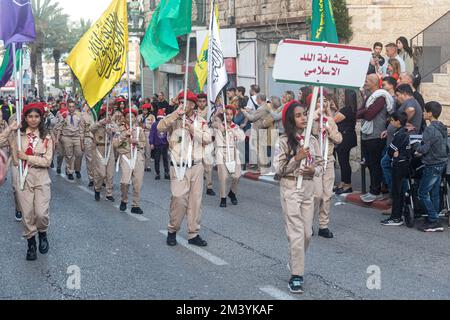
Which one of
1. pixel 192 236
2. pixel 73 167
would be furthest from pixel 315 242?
pixel 73 167

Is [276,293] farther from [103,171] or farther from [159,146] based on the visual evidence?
[159,146]

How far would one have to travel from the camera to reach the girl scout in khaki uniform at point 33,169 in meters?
8.91

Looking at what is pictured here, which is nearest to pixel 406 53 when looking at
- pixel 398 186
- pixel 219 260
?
pixel 398 186

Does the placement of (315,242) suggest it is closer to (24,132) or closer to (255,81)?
(24,132)

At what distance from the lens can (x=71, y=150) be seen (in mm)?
17641

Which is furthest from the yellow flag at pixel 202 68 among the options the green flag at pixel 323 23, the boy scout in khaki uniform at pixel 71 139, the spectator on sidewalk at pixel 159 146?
the green flag at pixel 323 23

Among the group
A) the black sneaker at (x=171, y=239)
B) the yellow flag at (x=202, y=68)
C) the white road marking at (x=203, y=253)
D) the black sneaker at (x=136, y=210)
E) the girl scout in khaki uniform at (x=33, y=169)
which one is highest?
the yellow flag at (x=202, y=68)

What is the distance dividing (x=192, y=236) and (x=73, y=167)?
29.5 ft

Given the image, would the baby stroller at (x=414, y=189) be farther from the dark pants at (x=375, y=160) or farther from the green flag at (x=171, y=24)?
the green flag at (x=171, y=24)

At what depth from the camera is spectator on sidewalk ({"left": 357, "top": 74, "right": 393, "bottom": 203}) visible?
12430 mm

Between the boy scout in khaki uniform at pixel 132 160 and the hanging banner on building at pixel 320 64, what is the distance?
214 inches

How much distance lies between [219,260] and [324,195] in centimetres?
228

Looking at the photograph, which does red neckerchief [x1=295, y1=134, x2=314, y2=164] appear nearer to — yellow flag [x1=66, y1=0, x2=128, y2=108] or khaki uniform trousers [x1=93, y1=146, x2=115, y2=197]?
yellow flag [x1=66, y1=0, x2=128, y2=108]

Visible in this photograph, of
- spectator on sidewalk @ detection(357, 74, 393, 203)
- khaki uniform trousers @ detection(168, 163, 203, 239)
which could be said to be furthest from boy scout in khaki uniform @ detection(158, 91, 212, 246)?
spectator on sidewalk @ detection(357, 74, 393, 203)
